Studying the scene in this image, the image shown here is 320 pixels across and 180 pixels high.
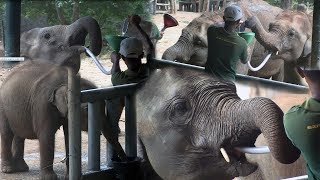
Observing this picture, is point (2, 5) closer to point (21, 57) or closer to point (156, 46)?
point (21, 57)

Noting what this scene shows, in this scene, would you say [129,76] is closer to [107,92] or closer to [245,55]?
[107,92]

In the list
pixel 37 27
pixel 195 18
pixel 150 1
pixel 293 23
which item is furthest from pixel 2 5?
pixel 293 23

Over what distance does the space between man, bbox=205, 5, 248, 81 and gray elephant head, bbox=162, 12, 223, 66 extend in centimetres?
4

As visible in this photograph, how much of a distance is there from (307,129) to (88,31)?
1383mm

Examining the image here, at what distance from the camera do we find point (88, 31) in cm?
418

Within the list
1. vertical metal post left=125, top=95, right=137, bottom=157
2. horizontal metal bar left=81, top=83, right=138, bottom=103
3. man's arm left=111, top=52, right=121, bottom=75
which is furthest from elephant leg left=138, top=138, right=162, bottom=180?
man's arm left=111, top=52, right=121, bottom=75

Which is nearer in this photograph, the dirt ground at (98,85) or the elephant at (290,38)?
the dirt ground at (98,85)

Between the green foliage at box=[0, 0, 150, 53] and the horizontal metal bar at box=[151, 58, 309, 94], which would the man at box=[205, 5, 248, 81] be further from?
the green foliage at box=[0, 0, 150, 53]

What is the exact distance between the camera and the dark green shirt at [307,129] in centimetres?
381

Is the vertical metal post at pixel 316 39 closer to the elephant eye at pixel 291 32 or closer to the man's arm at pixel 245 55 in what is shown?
the elephant eye at pixel 291 32

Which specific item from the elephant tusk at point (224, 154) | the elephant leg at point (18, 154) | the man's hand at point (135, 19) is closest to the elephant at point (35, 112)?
the elephant leg at point (18, 154)

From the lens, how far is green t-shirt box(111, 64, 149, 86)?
4352mm

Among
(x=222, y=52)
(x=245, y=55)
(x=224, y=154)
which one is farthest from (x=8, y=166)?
(x=245, y=55)

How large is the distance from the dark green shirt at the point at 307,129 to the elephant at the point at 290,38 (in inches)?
18.5
